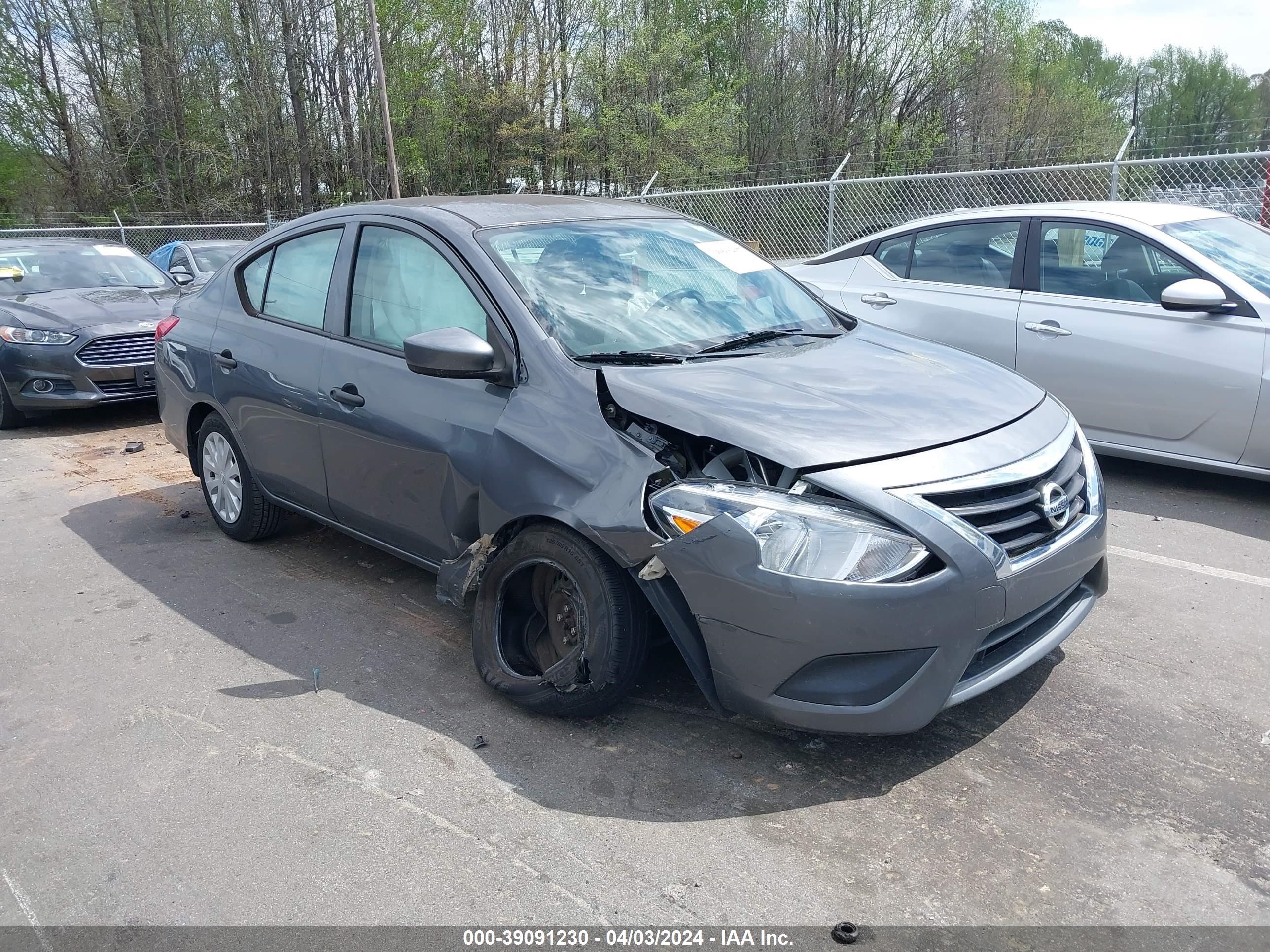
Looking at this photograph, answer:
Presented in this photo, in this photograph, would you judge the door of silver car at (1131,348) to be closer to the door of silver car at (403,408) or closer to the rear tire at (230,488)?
the door of silver car at (403,408)

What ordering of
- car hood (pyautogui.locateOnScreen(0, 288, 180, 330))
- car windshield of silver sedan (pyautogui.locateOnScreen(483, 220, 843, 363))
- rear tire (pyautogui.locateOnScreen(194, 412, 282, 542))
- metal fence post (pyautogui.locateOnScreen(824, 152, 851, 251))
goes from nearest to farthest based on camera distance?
1. car windshield of silver sedan (pyautogui.locateOnScreen(483, 220, 843, 363))
2. rear tire (pyautogui.locateOnScreen(194, 412, 282, 542))
3. car hood (pyautogui.locateOnScreen(0, 288, 180, 330))
4. metal fence post (pyautogui.locateOnScreen(824, 152, 851, 251))

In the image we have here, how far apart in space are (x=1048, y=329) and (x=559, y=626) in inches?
155

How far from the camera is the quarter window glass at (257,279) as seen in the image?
15.8 feet

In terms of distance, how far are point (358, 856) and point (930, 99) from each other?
3616 centimetres

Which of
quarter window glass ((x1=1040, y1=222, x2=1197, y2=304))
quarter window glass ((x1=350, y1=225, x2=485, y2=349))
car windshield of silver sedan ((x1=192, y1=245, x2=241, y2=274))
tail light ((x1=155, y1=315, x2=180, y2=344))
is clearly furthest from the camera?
car windshield of silver sedan ((x1=192, y1=245, x2=241, y2=274))

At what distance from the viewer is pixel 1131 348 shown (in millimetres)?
5520

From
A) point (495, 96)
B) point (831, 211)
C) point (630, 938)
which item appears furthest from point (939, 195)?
point (495, 96)

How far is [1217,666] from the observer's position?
141 inches

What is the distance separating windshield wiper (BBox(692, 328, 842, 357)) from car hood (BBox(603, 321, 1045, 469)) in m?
0.09

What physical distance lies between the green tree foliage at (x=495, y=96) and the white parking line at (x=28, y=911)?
1174 inches

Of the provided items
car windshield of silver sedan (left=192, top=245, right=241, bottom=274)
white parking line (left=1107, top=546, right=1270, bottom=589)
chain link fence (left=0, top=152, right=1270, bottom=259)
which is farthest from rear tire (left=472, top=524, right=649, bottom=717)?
car windshield of silver sedan (left=192, top=245, right=241, bottom=274)

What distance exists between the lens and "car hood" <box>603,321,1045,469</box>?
2.85 metres

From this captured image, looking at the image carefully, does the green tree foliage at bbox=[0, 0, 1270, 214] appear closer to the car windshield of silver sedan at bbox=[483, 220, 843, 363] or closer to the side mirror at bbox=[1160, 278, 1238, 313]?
the side mirror at bbox=[1160, 278, 1238, 313]

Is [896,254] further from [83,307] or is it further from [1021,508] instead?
[83,307]
